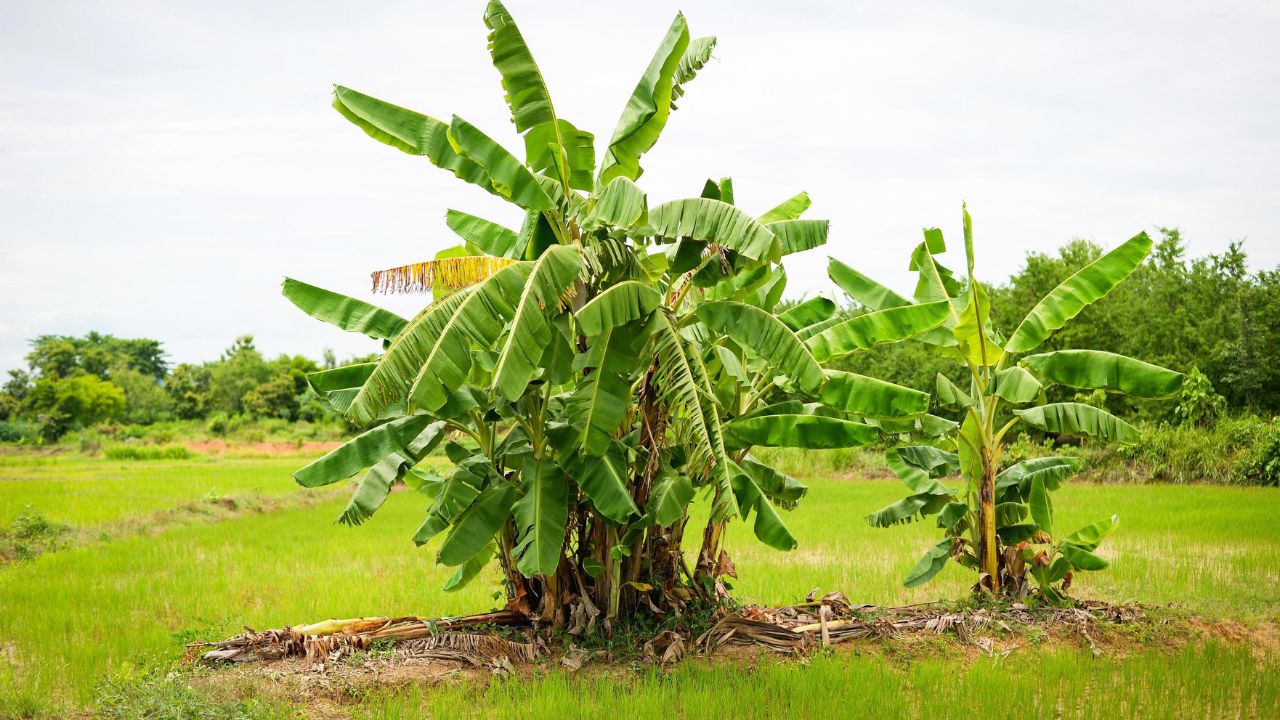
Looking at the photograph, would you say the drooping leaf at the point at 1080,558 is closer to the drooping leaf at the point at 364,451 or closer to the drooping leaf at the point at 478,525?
the drooping leaf at the point at 478,525

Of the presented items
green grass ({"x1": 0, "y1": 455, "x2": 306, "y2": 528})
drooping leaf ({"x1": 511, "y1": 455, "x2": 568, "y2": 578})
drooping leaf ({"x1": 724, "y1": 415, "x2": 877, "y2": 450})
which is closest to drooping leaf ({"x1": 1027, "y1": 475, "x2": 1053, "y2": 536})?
drooping leaf ({"x1": 724, "y1": 415, "x2": 877, "y2": 450})

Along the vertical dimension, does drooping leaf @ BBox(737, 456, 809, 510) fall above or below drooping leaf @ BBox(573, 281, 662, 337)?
below

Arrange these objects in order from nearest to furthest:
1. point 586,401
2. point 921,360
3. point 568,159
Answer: point 586,401
point 568,159
point 921,360

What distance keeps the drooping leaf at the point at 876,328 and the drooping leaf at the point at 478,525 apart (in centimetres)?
249

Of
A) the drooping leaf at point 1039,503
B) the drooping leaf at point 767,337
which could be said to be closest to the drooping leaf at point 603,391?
the drooping leaf at point 767,337

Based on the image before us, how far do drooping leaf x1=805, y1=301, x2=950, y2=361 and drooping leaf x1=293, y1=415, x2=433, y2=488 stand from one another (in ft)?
9.59

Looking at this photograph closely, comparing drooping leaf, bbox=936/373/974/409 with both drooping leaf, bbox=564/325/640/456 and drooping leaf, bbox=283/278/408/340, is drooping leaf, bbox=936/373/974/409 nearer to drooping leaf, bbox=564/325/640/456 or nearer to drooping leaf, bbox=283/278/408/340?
drooping leaf, bbox=564/325/640/456

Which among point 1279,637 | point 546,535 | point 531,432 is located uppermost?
point 531,432

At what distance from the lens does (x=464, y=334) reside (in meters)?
5.10

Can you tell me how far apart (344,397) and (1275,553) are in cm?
995

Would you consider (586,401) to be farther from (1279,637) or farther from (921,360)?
(921,360)

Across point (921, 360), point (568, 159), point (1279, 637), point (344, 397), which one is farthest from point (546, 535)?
point (921, 360)

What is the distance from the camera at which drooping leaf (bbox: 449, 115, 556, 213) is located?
5820 mm

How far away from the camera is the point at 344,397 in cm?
667
